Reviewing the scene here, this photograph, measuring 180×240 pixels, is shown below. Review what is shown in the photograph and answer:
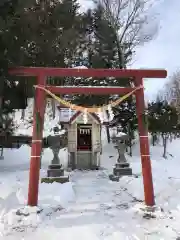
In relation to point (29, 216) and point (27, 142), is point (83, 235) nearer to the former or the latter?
point (29, 216)

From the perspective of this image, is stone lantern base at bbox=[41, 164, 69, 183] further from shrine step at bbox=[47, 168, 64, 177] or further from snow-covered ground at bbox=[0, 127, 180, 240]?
snow-covered ground at bbox=[0, 127, 180, 240]

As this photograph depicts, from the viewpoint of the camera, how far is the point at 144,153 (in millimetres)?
7258

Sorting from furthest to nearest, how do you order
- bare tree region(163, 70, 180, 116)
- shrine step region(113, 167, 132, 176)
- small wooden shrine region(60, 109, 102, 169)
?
1. bare tree region(163, 70, 180, 116)
2. small wooden shrine region(60, 109, 102, 169)
3. shrine step region(113, 167, 132, 176)

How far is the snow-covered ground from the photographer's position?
554cm

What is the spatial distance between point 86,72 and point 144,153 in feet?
8.01

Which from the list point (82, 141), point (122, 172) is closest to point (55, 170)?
Answer: point (122, 172)

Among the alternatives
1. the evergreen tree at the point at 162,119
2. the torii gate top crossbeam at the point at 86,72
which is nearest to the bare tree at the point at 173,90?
the evergreen tree at the point at 162,119

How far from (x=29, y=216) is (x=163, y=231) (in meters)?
2.74

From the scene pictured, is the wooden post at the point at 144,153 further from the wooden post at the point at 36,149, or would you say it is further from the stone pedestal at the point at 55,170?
the stone pedestal at the point at 55,170

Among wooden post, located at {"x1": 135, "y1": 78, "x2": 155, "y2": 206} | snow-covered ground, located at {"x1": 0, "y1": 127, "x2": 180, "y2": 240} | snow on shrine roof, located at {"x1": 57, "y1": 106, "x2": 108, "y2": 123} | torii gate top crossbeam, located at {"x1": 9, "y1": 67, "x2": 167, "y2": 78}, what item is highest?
torii gate top crossbeam, located at {"x1": 9, "y1": 67, "x2": 167, "y2": 78}

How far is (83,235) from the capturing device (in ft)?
17.9

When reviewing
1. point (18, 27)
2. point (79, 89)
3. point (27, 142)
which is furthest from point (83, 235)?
point (27, 142)

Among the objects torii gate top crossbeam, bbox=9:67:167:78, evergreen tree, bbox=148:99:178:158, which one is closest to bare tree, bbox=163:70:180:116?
evergreen tree, bbox=148:99:178:158

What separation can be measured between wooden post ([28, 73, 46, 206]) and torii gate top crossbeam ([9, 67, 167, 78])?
18cm
